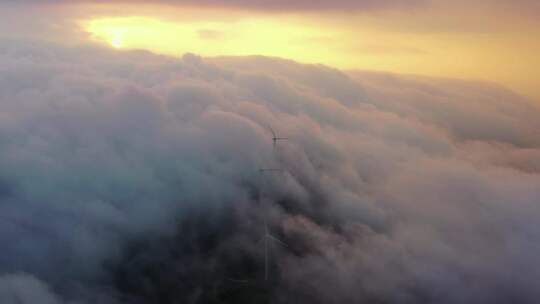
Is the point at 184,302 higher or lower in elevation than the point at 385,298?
lower

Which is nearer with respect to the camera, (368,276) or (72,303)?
(72,303)

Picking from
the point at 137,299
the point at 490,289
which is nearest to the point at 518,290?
the point at 490,289

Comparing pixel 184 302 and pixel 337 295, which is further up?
pixel 337 295

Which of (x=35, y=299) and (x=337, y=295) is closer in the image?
(x=35, y=299)

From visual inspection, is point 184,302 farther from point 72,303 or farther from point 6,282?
point 6,282

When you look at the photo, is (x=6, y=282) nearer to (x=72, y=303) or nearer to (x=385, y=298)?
(x=72, y=303)

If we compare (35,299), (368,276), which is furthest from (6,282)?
(368,276)

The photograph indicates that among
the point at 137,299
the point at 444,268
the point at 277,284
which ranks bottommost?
the point at 137,299
